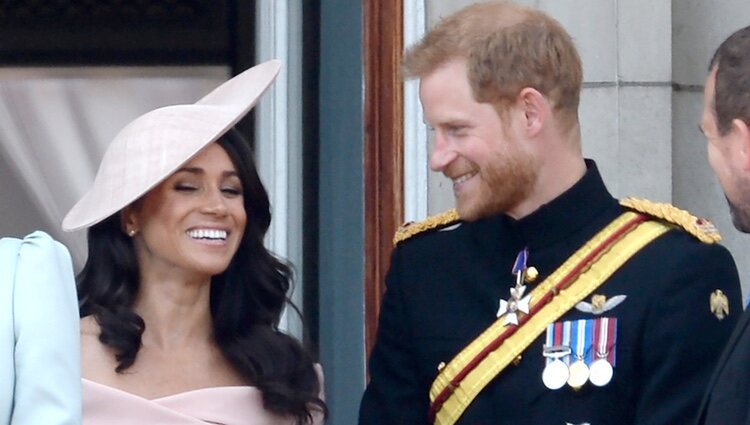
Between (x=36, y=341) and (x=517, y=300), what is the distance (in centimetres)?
117

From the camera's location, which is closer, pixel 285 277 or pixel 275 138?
pixel 285 277

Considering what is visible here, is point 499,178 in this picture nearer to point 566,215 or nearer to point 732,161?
point 566,215

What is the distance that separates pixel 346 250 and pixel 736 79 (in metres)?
1.91

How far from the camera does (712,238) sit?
3.93 m

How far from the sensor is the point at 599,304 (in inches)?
154

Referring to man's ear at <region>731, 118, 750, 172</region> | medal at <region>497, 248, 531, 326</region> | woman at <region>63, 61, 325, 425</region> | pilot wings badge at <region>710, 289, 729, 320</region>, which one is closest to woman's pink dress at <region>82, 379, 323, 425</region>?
woman at <region>63, 61, 325, 425</region>

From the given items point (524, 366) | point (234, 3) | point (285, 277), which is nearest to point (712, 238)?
point (524, 366)

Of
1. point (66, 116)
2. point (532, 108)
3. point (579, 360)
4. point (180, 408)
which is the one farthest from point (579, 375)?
point (66, 116)

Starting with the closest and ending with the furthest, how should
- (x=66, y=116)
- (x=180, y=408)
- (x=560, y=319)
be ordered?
(x=560, y=319) → (x=180, y=408) → (x=66, y=116)

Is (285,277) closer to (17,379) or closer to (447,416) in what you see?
(447,416)

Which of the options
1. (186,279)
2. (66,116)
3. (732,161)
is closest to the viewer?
(732,161)

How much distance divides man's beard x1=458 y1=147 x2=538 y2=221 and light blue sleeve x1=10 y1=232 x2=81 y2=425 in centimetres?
96

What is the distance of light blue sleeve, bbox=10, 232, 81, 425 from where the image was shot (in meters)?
3.14

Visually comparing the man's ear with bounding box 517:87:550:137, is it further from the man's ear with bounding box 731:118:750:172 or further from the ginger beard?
the man's ear with bounding box 731:118:750:172
